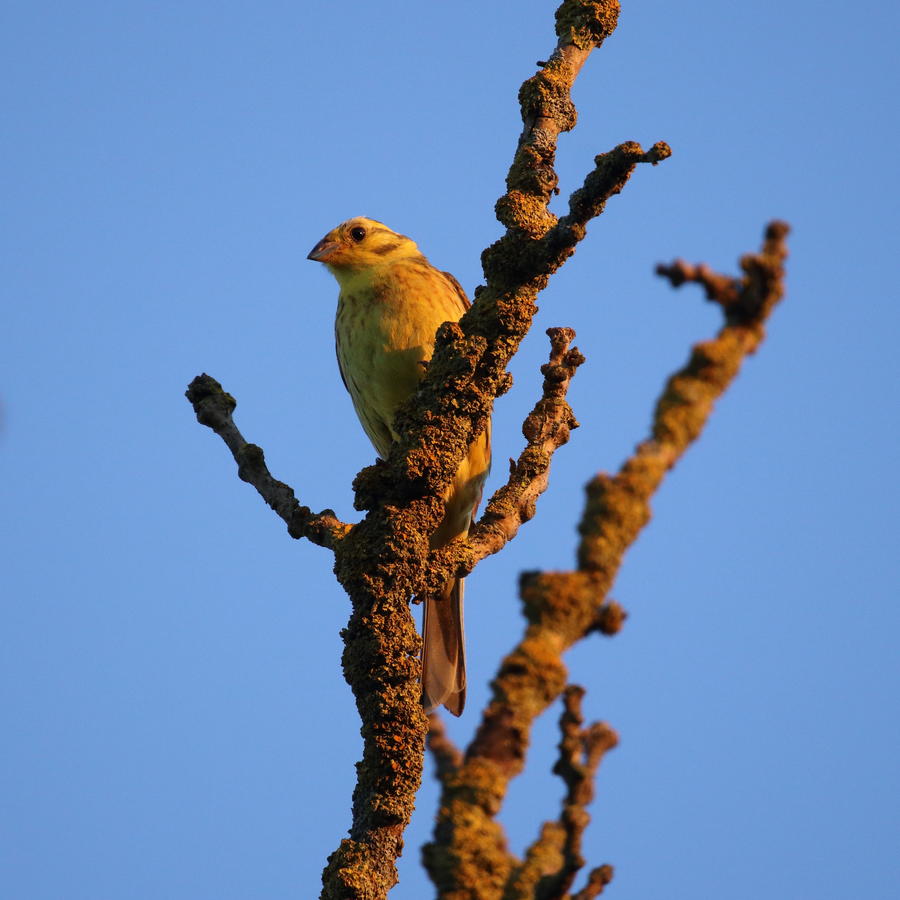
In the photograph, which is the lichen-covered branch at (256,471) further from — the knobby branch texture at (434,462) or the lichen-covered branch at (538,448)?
the lichen-covered branch at (538,448)

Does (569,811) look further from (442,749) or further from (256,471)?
(256,471)

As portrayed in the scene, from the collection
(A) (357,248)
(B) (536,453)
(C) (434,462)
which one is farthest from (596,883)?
(A) (357,248)

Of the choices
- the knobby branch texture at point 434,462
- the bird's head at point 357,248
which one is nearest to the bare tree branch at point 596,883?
the knobby branch texture at point 434,462

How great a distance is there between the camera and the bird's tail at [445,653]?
5.57 meters

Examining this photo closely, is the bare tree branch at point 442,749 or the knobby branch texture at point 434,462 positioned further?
the knobby branch texture at point 434,462

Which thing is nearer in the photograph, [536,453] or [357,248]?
[536,453]

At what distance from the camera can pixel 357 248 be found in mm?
6828

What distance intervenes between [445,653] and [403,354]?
4.66 feet

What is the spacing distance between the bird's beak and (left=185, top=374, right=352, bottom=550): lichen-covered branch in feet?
7.06

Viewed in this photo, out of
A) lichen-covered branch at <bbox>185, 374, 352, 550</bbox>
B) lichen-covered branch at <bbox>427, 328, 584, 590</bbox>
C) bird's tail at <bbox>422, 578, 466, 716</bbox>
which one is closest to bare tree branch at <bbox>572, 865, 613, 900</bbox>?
lichen-covered branch at <bbox>185, 374, 352, 550</bbox>

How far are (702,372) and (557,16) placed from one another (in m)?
3.29

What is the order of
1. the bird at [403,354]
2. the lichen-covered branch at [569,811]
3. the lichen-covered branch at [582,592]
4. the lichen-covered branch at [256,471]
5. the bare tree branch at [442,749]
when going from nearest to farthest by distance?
the lichen-covered branch at [582,592] → the lichen-covered branch at [569,811] → the bare tree branch at [442,749] → the lichen-covered branch at [256,471] → the bird at [403,354]

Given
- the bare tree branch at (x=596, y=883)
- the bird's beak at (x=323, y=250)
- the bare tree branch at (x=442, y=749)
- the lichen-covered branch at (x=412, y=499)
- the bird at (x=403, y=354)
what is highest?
the bird's beak at (x=323, y=250)

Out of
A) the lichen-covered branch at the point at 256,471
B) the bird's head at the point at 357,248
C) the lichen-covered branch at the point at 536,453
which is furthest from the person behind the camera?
the bird's head at the point at 357,248
